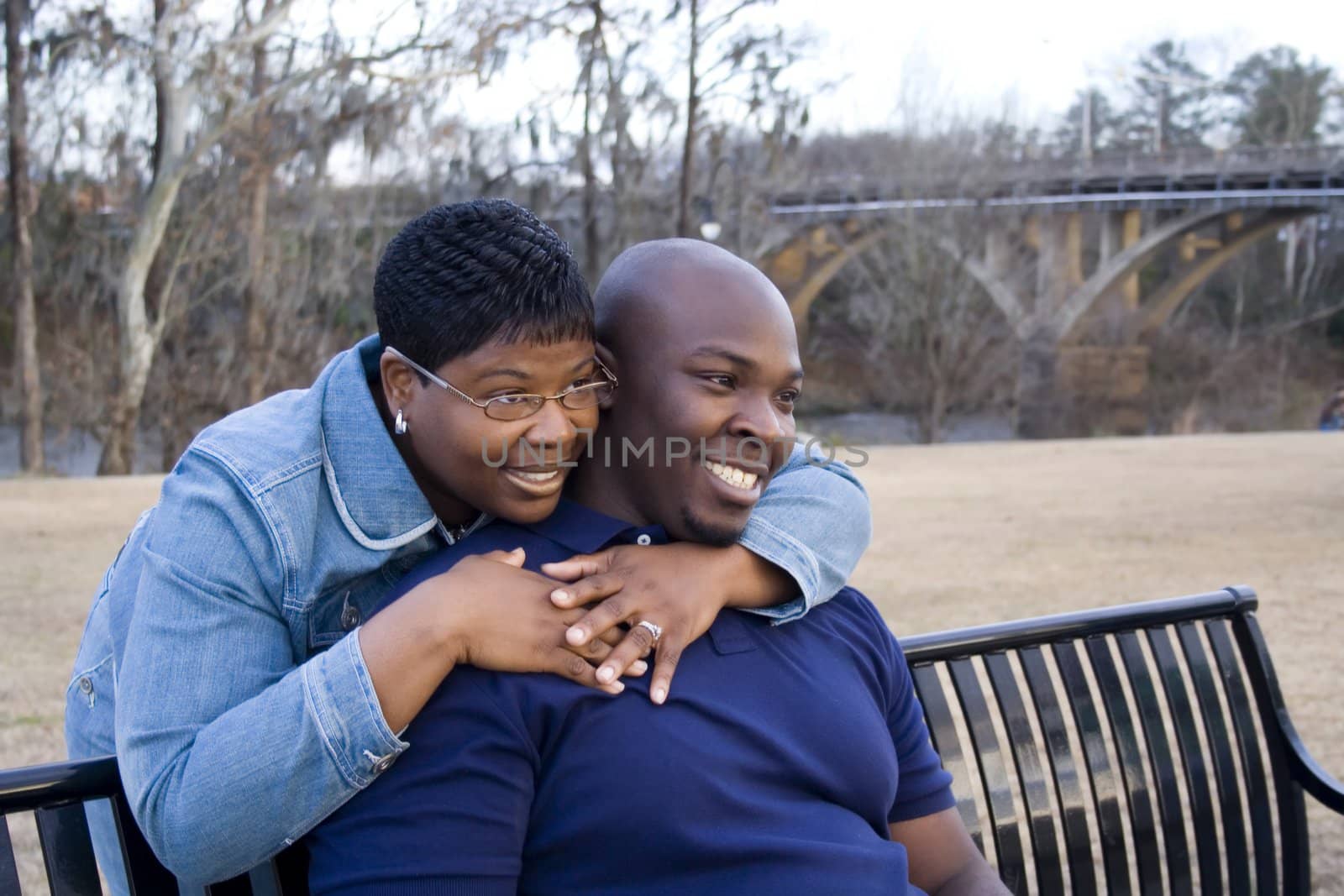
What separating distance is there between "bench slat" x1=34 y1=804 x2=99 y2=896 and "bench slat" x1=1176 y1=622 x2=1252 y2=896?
2.37 meters

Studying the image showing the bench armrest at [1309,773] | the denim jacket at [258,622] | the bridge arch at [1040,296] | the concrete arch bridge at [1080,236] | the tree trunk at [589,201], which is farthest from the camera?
the bridge arch at [1040,296]

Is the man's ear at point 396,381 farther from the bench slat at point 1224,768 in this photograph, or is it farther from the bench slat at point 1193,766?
the bench slat at point 1224,768

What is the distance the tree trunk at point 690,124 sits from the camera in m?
20.4

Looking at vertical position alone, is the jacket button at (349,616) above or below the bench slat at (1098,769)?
above

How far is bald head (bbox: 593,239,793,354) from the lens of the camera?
2023 mm

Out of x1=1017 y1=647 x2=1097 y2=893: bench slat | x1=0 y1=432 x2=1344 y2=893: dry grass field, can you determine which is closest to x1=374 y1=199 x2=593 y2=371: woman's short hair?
x1=1017 y1=647 x2=1097 y2=893: bench slat

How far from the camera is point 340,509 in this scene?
183 cm

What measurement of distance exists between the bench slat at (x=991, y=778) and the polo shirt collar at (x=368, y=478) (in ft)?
4.35

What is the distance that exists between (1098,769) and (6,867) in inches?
85.7

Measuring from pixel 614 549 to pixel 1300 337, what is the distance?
43369 mm

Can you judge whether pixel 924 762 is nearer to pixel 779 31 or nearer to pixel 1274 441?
A: pixel 1274 441

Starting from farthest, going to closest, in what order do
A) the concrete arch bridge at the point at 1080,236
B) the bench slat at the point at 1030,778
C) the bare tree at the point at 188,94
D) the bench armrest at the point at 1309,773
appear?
the concrete arch bridge at the point at 1080,236, the bare tree at the point at 188,94, the bench armrest at the point at 1309,773, the bench slat at the point at 1030,778

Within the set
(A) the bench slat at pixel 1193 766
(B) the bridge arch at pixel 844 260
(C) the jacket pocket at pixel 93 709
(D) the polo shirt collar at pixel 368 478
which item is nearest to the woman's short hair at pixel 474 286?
(D) the polo shirt collar at pixel 368 478

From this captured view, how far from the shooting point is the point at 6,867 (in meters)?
1.79
